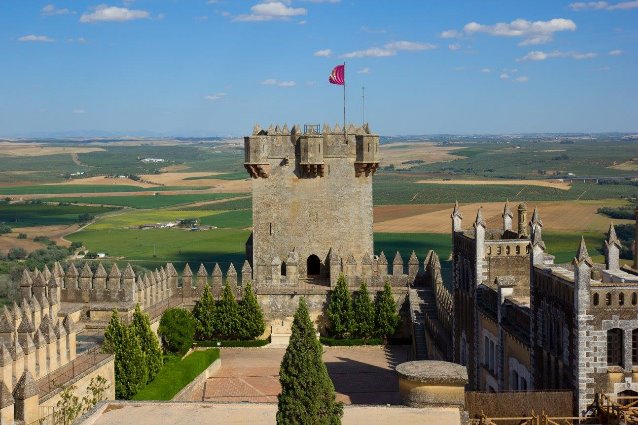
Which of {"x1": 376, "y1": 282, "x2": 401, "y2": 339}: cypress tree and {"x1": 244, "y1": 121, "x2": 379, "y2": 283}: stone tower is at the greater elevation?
{"x1": 244, "y1": 121, "x2": 379, "y2": 283}: stone tower

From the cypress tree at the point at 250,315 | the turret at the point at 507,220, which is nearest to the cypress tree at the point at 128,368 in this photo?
the cypress tree at the point at 250,315

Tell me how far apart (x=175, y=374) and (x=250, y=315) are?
7.15 m

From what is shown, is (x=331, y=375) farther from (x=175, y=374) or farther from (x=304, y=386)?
(x=304, y=386)

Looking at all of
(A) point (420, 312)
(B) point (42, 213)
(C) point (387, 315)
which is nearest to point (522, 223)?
(A) point (420, 312)

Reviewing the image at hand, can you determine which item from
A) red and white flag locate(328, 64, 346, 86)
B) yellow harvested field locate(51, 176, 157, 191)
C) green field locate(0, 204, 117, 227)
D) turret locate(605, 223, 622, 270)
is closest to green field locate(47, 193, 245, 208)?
green field locate(0, 204, 117, 227)

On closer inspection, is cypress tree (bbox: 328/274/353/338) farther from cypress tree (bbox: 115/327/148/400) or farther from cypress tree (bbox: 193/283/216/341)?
cypress tree (bbox: 115/327/148/400)

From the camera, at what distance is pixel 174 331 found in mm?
35406

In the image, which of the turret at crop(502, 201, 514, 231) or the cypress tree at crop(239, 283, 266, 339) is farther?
the cypress tree at crop(239, 283, 266, 339)

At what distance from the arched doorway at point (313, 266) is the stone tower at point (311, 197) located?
0.22 meters

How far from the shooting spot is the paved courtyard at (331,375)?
30.3 meters

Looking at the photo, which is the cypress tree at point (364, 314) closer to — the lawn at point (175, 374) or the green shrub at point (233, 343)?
the green shrub at point (233, 343)

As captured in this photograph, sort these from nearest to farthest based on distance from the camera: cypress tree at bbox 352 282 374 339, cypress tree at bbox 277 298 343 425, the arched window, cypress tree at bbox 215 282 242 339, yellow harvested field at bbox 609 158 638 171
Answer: cypress tree at bbox 277 298 343 425 < the arched window < cypress tree at bbox 215 282 242 339 < cypress tree at bbox 352 282 374 339 < yellow harvested field at bbox 609 158 638 171

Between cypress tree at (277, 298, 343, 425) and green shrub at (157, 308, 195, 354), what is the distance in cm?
1901

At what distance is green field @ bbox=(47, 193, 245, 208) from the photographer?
449 ft
